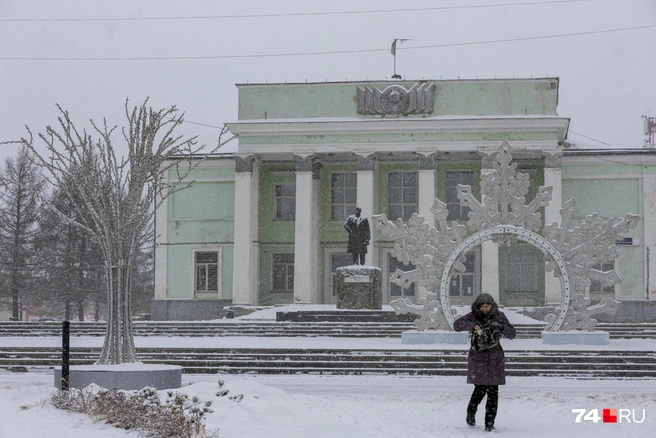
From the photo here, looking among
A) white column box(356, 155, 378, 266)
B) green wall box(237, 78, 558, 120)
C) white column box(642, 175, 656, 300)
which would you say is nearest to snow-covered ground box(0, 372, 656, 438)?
white column box(356, 155, 378, 266)

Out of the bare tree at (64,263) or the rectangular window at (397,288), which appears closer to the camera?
the rectangular window at (397,288)

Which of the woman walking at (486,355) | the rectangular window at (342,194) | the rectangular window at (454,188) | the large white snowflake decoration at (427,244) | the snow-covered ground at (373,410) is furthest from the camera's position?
the rectangular window at (342,194)

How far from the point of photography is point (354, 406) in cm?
997

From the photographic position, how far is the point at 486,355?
8484 mm

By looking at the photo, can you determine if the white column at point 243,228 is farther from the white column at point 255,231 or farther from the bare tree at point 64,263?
the bare tree at point 64,263

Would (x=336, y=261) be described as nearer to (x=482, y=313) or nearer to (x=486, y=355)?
(x=482, y=313)

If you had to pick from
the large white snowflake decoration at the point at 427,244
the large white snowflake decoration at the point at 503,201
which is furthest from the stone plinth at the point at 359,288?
the large white snowflake decoration at the point at 503,201

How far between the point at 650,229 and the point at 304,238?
12.5 meters

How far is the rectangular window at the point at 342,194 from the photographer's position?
36.8 metres

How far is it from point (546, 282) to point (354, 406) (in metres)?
25.0

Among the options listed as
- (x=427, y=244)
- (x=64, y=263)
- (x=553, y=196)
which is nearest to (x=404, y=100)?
(x=553, y=196)

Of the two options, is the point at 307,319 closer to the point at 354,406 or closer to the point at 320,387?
the point at 320,387

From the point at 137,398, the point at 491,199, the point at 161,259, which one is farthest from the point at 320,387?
the point at 161,259

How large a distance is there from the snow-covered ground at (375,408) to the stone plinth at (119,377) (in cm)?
33
